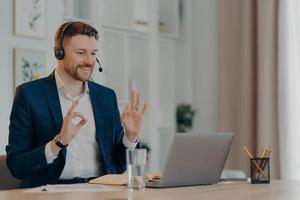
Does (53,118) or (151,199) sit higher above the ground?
(53,118)

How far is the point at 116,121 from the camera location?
2984 millimetres

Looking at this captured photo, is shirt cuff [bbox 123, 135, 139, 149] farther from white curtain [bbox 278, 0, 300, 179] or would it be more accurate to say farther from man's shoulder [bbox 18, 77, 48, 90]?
white curtain [bbox 278, 0, 300, 179]

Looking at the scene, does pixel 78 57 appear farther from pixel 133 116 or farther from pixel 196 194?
pixel 196 194

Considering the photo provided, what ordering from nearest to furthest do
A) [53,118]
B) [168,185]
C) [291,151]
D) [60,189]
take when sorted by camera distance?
[60,189] < [168,185] < [53,118] < [291,151]

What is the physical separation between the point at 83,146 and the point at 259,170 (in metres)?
0.75

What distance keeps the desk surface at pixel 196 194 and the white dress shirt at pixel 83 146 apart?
1.60 feet

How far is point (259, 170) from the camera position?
2.62 meters

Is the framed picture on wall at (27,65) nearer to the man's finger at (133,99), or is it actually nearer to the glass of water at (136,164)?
the man's finger at (133,99)

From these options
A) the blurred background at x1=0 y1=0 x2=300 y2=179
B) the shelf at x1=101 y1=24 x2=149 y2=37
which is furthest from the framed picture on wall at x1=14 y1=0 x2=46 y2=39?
the shelf at x1=101 y1=24 x2=149 y2=37

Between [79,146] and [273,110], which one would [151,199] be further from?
[273,110]

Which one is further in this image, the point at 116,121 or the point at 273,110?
the point at 273,110

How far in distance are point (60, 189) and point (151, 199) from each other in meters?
0.39

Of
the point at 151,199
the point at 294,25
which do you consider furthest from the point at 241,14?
the point at 151,199

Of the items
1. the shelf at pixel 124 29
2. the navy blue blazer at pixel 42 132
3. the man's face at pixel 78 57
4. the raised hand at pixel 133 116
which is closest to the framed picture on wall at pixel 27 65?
the shelf at pixel 124 29
